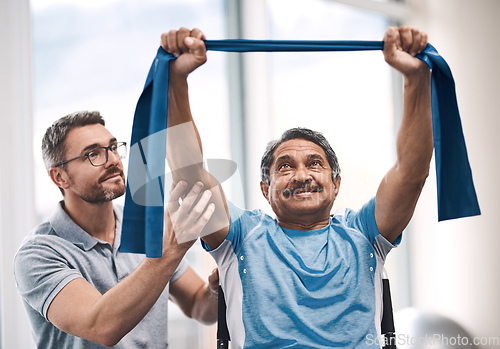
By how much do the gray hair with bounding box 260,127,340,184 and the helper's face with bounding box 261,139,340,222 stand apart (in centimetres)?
2

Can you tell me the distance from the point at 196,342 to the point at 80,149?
1.08 metres

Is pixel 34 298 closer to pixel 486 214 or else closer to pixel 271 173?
pixel 271 173

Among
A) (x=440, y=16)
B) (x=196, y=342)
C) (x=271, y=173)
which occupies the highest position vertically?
(x=440, y=16)

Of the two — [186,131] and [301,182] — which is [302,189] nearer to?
[301,182]

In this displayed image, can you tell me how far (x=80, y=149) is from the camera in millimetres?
1729

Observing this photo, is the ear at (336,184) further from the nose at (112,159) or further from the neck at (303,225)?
the nose at (112,159)

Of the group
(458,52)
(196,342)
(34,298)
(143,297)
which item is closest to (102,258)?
(34,298)

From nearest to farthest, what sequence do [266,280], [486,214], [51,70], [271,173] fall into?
[266,280], [271,173], [51,70], [486,214]

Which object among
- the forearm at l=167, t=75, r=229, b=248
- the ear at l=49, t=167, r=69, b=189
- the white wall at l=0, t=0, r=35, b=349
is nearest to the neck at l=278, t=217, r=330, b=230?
the forearm at l=167, t=75, r=229, b=248

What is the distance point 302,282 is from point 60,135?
0.98 meters

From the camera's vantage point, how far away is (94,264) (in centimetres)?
167

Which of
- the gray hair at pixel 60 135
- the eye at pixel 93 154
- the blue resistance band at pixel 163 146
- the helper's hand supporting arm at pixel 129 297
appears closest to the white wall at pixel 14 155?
the gray hair at pixel 60 135

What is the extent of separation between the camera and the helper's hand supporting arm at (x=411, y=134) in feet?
4.10

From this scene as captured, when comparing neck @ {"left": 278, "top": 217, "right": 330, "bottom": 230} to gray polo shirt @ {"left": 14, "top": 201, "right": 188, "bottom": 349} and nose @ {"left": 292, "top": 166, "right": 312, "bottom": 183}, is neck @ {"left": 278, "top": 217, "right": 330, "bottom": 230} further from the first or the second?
gray polo shirt @ {"left": 14, "top": 201, "right": 188, "bottom": 349}
